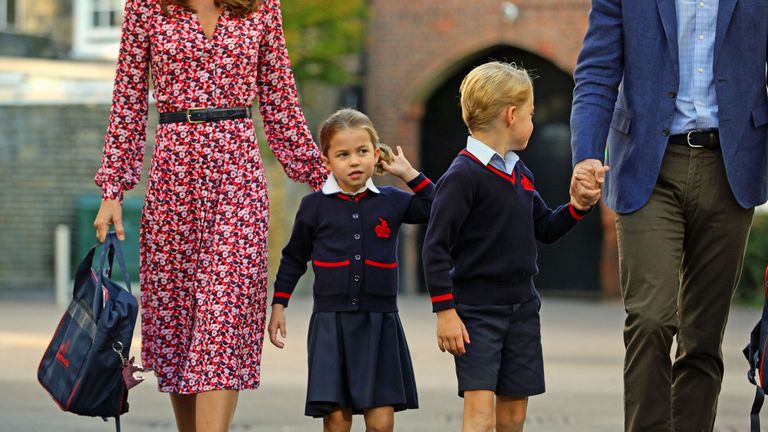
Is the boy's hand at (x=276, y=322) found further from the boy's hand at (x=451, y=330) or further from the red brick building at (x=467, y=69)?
the red brick building at (x=467, y=69)

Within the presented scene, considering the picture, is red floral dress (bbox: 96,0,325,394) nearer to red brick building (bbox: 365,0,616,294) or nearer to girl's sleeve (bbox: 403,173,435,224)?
girl's sleeve (bbox: 403,173,435,224)

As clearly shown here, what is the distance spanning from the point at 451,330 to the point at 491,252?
329 millimetres

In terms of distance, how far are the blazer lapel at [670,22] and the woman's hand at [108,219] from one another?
6.53 ft

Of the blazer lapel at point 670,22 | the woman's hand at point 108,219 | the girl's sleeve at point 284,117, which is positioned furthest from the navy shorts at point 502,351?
the woman's hand at point 108,219

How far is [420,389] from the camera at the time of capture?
8.98 meters

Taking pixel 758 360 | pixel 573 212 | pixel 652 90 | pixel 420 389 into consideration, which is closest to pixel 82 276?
pixel 573 212

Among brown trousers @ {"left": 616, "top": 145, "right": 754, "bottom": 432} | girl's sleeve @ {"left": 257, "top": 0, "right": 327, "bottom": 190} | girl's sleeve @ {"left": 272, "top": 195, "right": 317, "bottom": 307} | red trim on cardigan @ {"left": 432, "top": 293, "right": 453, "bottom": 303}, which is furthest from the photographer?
girl's sleeve @ {"left": 257, "top": 0, "right": 327, "bottom": 190}

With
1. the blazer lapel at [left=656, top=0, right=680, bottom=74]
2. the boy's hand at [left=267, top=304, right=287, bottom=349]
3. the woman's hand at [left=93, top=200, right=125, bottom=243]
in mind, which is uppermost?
the blazer lapel at [left=656, top=0, right=680, bottom=74]

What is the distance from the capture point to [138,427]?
720 cm

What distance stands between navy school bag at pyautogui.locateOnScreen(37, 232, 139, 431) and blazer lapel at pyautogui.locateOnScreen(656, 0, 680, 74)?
2014mm

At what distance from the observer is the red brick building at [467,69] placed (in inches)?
733

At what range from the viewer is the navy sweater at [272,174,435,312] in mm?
5281

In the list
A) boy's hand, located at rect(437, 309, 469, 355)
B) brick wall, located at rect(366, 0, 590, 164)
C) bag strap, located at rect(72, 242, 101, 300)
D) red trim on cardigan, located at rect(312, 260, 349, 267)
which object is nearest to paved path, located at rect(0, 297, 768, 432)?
bag strap, located at rect(72, 242, 101, 300)

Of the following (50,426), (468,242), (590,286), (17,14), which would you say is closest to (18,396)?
(50,426)
